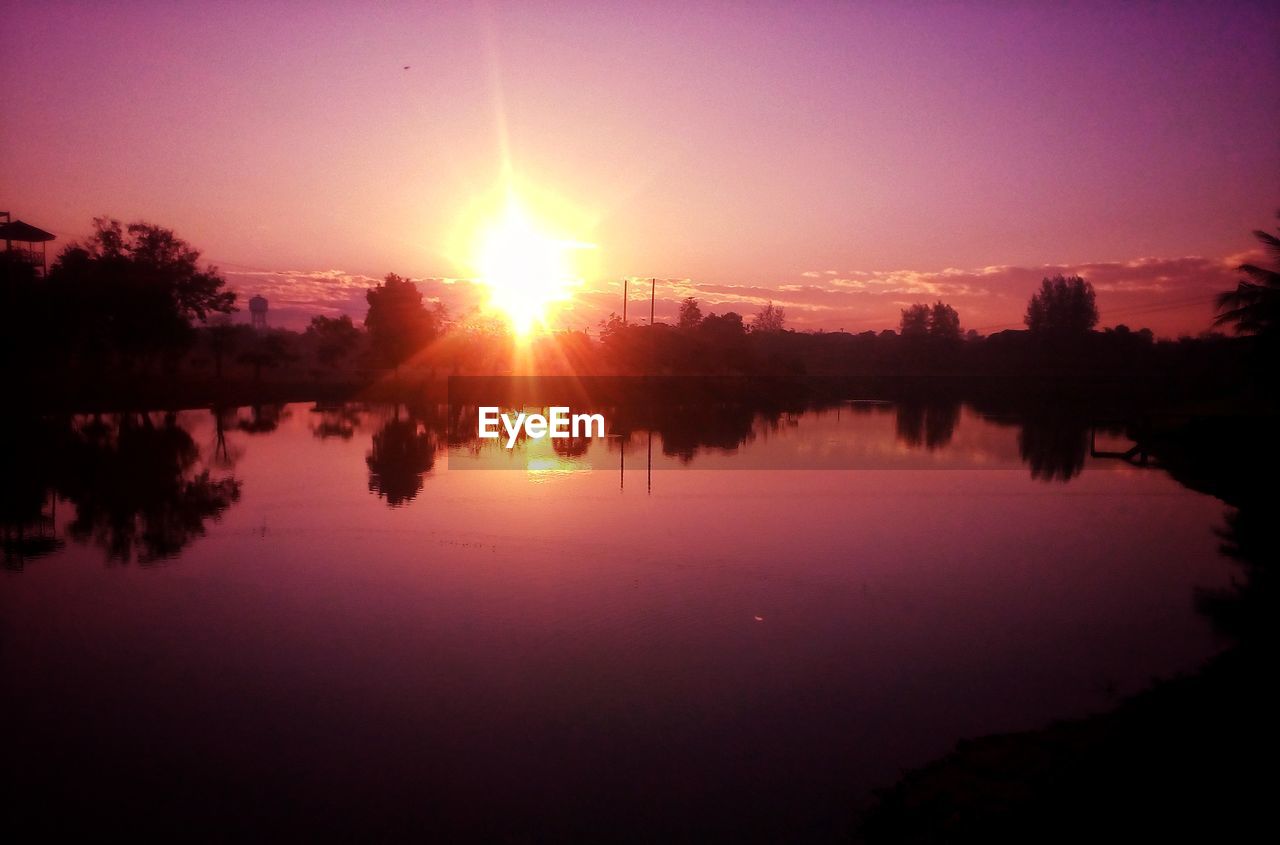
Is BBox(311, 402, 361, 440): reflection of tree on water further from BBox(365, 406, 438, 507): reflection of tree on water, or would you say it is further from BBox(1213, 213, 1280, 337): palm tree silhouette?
BBox(1213, 213, 1280, 337): palm tree silhouette

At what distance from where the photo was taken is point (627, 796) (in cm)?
707

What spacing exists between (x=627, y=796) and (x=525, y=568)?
7221mm

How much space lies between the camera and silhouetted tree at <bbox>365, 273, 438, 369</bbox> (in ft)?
278

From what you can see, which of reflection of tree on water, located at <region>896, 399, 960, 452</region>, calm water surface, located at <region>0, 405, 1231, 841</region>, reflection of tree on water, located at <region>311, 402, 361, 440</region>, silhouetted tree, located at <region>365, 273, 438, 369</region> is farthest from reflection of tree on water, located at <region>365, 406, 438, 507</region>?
silhouetted tree, located at <region>365, 273, 438, 369</region>

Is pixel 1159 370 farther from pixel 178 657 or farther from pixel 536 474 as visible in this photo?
pixel 178 657

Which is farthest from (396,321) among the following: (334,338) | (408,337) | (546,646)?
(546,646)

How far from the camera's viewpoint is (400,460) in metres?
27.0

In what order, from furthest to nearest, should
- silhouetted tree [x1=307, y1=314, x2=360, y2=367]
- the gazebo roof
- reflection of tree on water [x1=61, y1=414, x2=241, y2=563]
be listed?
1. silhouetted tree [x1=307, y1=314, x2=360, y2=367]
2. the gazebo roof
3. reflection of tree on water [x1=61, y1=414, x2=241, y2=563]

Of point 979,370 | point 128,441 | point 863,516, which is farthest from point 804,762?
point 979,370

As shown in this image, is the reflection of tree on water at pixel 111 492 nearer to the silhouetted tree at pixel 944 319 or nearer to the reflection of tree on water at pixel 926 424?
the reflection of tree on water at pixel 926 424

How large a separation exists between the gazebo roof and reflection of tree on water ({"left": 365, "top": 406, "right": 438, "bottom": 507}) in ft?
109

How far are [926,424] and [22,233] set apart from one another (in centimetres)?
6140

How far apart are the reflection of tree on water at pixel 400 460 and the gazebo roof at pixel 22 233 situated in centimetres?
3336

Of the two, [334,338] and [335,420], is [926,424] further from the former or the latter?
[334,338]
